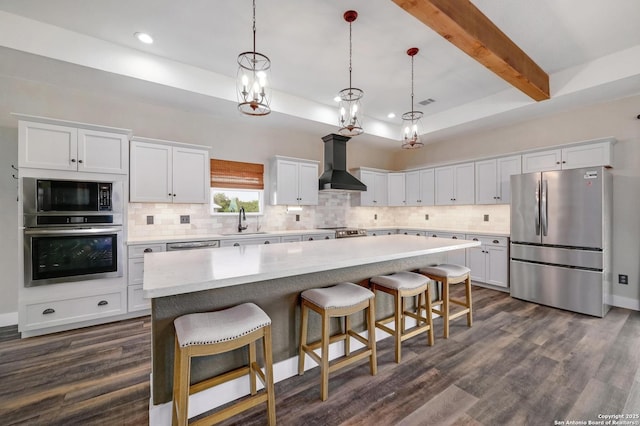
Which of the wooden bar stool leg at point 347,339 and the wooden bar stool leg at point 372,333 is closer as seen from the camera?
the wooden bar stool leg at point 372,333

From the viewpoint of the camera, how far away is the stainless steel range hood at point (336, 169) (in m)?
4.77

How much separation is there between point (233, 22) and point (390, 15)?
58.9 inches

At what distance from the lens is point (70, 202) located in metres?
2.96

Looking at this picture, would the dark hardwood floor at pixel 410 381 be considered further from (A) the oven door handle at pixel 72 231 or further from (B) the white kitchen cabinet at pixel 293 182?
(B) the white kitchen cabinet at pixel 293 182

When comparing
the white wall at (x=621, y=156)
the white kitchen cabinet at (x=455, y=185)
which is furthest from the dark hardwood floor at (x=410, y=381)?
the white kitchen cabinet at (x=455, y=185)

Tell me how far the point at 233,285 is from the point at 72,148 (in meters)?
2.77

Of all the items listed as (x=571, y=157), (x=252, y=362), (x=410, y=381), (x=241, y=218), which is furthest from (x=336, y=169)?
(x=252, y=362)

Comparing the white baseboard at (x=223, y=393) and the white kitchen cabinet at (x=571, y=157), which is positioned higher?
the white kitchen cabinet at (x=571, y=157)

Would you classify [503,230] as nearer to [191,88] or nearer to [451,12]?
[451,12]

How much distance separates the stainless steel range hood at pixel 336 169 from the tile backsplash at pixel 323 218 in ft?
2.29

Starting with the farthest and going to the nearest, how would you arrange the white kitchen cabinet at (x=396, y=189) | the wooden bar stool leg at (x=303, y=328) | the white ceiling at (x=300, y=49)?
the white kitchen cabinet at (x=396, y=189), the white ceiling at (x=300, y=49), the wooden bar stool leg at (x=303, y=328)

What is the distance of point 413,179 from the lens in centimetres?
593

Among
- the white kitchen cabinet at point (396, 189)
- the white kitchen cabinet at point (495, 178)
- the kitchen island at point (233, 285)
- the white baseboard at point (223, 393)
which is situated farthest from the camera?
the white kitchen cabinet at point (396, 189)

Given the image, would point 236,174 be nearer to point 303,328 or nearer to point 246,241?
point 246,241
